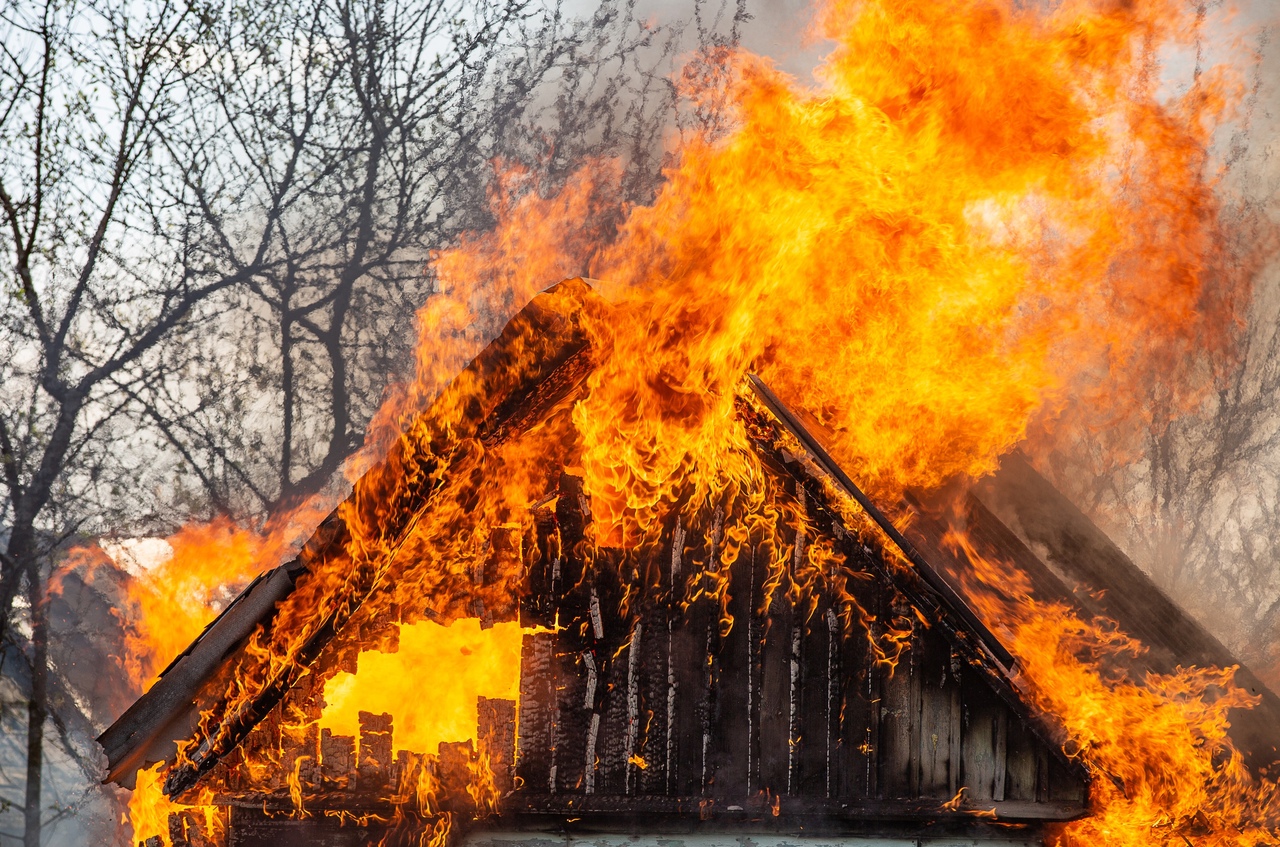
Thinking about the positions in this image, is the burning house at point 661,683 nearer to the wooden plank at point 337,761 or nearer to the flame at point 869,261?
the wooden plank at point 337,761

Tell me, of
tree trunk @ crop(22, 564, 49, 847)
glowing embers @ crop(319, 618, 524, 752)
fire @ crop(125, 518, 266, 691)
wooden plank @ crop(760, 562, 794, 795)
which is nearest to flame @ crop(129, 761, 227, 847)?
glowing embers @ crop(319, 618, 524, 752)

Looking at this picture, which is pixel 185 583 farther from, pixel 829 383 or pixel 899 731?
pixel 899 731

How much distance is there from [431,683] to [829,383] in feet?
13.1

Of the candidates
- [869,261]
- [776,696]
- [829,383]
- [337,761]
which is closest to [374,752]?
[337,761]

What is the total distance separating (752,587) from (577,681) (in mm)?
1461

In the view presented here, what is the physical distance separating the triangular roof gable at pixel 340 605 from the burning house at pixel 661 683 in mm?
52

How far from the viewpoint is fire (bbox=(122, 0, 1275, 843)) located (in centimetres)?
499

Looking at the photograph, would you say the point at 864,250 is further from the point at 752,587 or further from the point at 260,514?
the point at 260,514

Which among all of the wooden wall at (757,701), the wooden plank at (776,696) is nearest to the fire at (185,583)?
the wooden wall at (757,701)

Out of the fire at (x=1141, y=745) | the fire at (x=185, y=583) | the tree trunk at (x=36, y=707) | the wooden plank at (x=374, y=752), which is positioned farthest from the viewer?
the tree trunk at (x=36, y=707)

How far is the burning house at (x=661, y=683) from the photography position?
5082mm

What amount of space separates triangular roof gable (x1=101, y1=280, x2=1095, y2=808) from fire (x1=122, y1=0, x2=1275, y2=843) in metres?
0.03

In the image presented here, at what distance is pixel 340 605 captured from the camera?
4809 millimetres

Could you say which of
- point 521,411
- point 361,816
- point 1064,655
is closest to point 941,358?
point 1064,655
